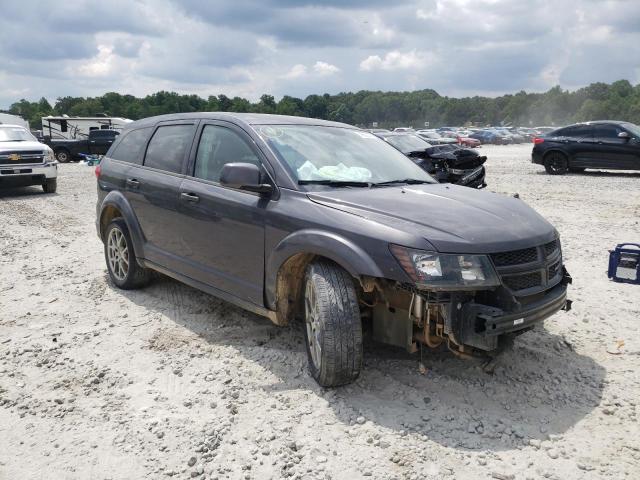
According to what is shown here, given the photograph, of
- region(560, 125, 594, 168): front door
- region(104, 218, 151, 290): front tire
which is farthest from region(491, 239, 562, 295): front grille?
region(560, 125, 594, 168): front door

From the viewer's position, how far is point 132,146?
5984 millimetres

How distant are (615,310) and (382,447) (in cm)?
310

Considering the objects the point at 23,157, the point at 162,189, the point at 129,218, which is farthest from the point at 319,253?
the point at 23,157

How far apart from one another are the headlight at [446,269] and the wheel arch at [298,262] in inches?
7.4

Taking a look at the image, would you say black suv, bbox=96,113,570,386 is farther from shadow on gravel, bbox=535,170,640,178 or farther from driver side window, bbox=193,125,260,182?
shadow on gravel, bbox=535,170,640,178

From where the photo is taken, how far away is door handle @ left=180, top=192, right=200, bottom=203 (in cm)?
473

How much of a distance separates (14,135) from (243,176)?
13.3m

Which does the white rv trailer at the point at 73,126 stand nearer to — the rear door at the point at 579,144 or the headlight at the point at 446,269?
the rear door at the point at 579,144

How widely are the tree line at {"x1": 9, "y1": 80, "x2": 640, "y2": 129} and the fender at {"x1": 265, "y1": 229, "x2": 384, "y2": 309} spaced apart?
88.9m

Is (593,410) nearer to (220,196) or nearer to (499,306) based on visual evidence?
(499,306)

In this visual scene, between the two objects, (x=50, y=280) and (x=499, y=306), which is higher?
(x=499, y=306)

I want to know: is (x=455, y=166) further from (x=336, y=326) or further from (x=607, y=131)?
(x=336, y=326)

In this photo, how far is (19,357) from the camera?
4484 mm

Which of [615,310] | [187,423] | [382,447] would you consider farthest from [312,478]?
[615,310]
